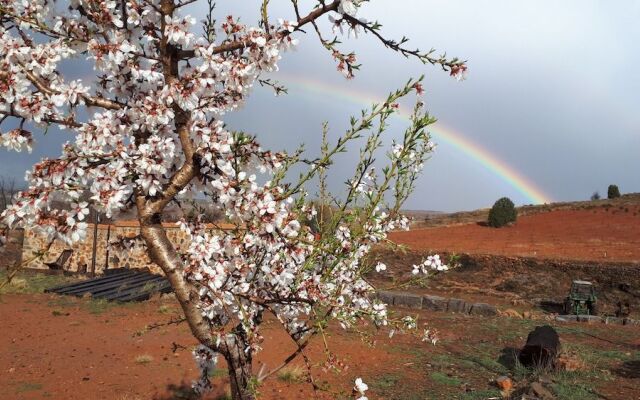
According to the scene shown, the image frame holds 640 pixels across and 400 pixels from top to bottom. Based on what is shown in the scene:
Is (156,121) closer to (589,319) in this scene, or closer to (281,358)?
(281,358)

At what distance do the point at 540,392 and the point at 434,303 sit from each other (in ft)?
39.7

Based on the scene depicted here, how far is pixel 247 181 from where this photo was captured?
2.93 meters

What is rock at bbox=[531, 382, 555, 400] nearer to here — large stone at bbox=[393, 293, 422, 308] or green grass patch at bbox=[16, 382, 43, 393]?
green grass patch at bbox=[16, 382, 43, 393]

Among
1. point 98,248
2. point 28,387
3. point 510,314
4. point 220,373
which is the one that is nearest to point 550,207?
point 510,314

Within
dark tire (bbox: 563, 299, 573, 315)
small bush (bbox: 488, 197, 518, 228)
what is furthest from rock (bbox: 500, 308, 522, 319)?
small bush (bbox: 488, 197, 518, 228)

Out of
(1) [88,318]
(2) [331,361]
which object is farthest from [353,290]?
(1) [88,318]

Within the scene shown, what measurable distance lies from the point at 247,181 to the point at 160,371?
26.5ft

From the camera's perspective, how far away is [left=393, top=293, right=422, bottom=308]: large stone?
20891 millimetres

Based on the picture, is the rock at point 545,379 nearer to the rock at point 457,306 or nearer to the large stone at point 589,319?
the large stone at point 589,319

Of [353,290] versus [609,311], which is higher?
[353,290]

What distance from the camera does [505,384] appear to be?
31.2ft

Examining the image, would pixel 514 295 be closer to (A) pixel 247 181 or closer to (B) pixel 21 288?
(B) pixel 21 288

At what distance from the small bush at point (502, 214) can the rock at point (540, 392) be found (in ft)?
111

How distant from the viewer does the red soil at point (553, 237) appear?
29.4 meters
